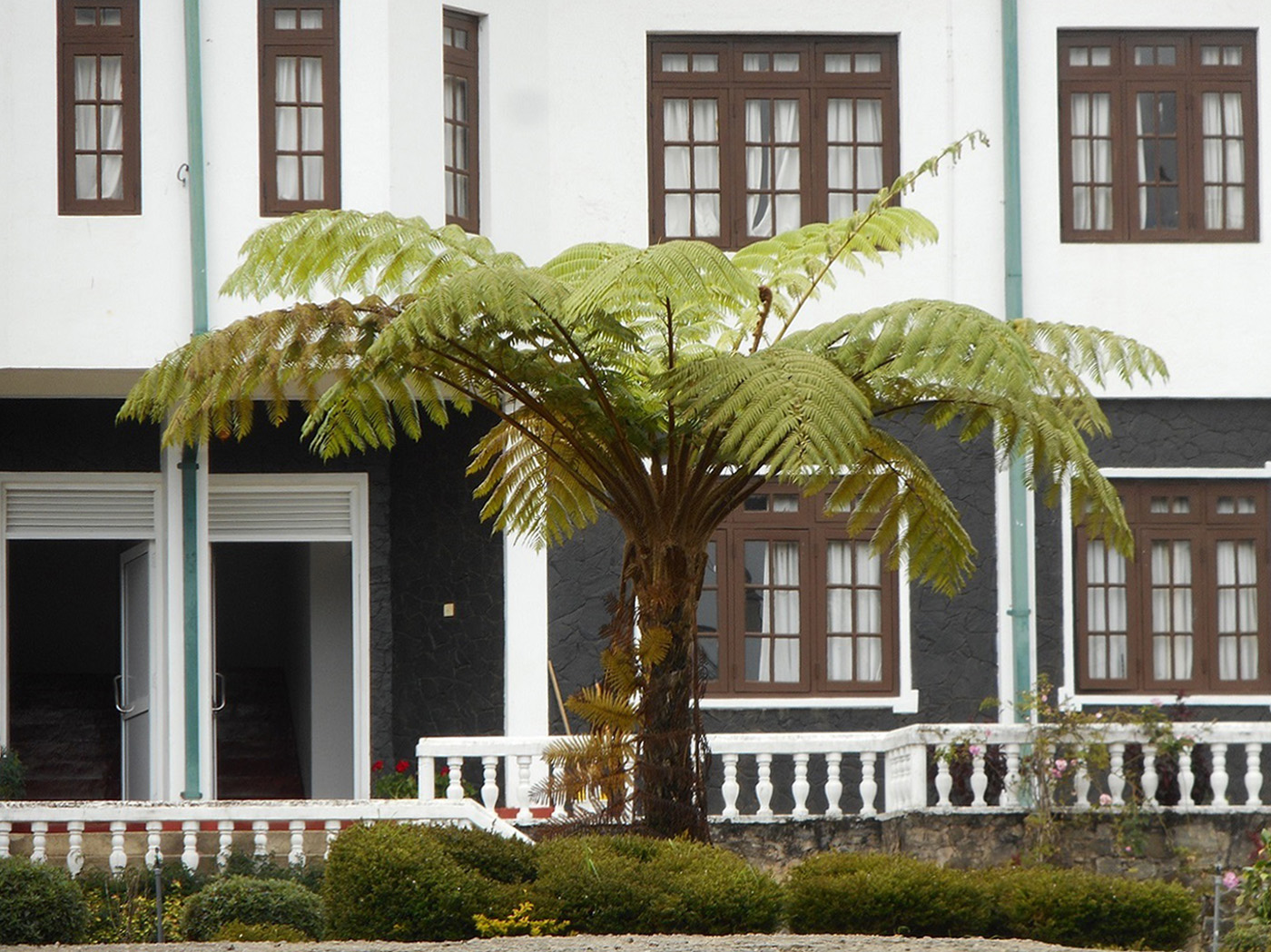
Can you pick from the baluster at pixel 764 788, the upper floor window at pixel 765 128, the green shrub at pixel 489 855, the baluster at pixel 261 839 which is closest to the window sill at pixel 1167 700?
the baluster at pixel 764 788

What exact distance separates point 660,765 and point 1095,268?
7.09 meters

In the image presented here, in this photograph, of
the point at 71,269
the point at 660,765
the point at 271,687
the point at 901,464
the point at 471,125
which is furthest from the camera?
the point at 271,687

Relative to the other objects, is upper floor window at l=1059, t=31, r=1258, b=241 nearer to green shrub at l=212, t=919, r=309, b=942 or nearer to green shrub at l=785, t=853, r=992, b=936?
green shrub at l=785, t=853, r=992, b=936

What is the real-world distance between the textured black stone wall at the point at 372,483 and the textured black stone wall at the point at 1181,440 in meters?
5.32

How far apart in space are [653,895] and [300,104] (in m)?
7.90

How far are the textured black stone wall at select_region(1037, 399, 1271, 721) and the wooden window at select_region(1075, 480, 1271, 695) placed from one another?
0.70 feet

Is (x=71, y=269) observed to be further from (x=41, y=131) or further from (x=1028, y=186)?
(x=1028, y=186)

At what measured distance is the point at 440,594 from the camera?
1619cm

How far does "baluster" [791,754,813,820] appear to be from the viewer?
561 inches

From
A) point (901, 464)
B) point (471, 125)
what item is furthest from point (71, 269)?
point (901, 464)

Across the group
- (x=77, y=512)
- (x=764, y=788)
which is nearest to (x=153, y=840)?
(x=77, y=512)

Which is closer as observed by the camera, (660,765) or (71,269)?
(660,765)

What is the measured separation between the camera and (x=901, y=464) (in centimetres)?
1184

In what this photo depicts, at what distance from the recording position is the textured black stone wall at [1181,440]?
15695 mm
